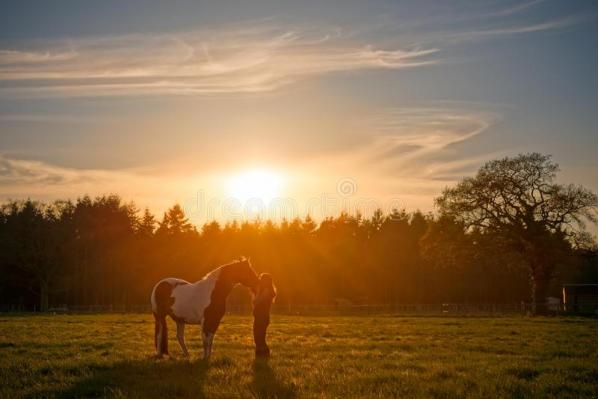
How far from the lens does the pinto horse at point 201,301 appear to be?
15312 mm

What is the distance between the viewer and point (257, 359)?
15.4m

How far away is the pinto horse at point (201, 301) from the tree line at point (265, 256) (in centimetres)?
4298

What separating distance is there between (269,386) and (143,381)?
258 cm

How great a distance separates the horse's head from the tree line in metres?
42.7

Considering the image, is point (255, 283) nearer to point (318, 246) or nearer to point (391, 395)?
point (391, 395)

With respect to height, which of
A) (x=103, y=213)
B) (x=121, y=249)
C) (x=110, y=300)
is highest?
(x=103, y=213)

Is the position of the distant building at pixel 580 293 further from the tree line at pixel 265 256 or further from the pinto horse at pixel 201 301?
the pinto horse at pixel 201 301

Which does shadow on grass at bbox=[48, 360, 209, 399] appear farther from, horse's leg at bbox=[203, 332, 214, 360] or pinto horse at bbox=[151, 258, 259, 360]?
pinto horse at bbox=[151, 258, 259, 360]

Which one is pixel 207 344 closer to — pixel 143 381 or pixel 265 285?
pixel 265 285

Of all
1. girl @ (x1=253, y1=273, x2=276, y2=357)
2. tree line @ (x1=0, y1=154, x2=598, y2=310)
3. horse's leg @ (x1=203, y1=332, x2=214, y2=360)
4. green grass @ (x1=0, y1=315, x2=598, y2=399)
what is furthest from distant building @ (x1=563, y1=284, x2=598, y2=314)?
horse's leg @ (x1=203, y1=332, x2=214, y2=360)

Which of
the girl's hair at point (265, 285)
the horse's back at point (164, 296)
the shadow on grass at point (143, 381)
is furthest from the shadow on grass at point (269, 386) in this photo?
the horse's back at point (164, 296)

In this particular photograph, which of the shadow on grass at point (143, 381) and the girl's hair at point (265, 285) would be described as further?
the girl's hair at point (265, 285)

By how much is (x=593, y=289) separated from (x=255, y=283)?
2429 inches

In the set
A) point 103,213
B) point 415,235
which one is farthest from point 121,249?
point 415,235
